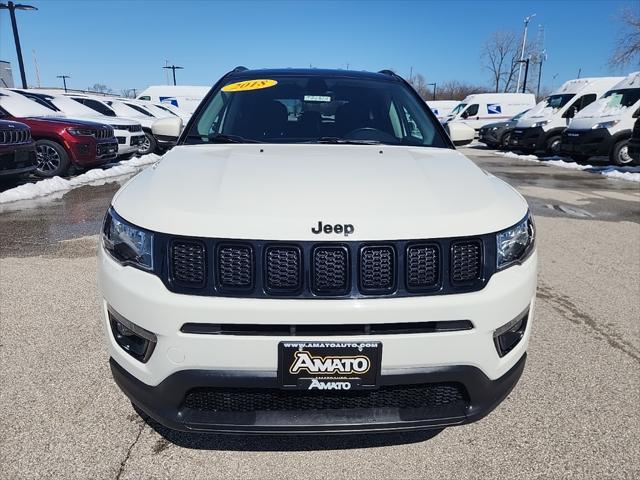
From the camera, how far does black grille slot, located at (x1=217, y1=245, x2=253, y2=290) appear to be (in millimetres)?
1665

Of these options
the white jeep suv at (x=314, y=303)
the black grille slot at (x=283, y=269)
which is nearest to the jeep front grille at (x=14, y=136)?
the white jeep suv at (x=314, y=303)

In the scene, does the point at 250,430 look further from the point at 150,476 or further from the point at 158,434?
the point at 158,434

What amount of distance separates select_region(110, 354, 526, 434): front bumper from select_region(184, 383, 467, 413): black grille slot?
0.04ft

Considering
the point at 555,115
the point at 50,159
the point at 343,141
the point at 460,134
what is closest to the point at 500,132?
the point at 555,115

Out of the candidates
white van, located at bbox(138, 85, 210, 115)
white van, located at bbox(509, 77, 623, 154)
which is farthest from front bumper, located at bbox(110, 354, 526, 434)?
white van, located at bbox(138, 85, 210, 115)

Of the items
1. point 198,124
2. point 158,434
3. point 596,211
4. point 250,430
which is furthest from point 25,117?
point 596,211

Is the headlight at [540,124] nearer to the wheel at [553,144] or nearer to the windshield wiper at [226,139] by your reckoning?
the wheel at [553,144]

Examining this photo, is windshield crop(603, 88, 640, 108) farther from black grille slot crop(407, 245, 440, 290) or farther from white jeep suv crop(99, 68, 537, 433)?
black grille slot crop(407, 245, 440, 290)

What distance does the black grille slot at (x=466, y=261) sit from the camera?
1.73m

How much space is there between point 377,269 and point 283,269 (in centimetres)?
34

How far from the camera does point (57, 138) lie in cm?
911

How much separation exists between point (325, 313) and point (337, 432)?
0.46m

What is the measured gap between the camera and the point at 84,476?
1913 millimetres

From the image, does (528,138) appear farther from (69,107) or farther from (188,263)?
(188,263)
